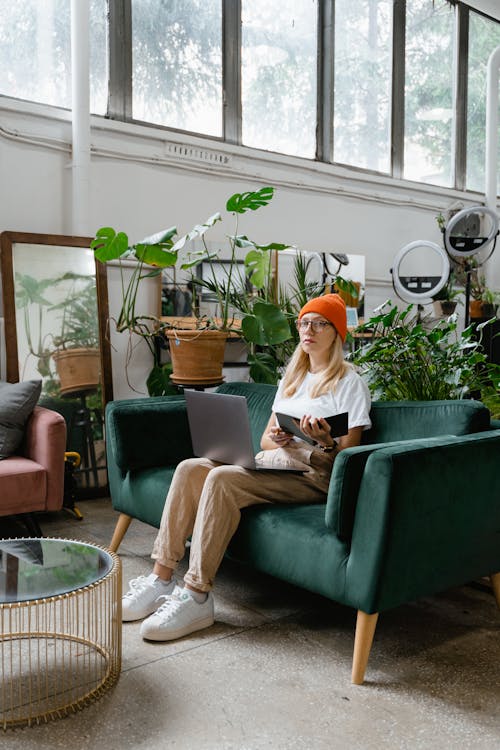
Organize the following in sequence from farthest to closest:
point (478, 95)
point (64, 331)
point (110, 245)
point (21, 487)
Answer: point (478, 95) < point (64, 331) < point (110, 245) < point (21, 487)

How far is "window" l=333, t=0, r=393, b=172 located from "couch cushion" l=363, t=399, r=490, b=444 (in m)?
3.65

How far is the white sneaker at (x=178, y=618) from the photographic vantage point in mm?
2396

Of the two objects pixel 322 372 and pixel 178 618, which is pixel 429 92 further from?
pixel 178 618

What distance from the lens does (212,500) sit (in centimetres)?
251

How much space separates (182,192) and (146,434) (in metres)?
2.17

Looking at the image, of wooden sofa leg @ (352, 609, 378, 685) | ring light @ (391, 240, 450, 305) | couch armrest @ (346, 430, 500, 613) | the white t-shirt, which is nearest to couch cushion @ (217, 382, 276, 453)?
the white t-shirt

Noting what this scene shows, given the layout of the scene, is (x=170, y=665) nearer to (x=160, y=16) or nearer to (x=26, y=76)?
(x=26, y=76)

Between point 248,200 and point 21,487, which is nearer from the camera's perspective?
point 21,487

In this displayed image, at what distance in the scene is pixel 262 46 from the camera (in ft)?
17.6

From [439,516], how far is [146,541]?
1.65 meters

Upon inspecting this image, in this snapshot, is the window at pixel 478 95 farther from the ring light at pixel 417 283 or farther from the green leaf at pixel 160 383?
the green leaf at pixel 160 383

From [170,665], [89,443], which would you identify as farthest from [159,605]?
[89,443]

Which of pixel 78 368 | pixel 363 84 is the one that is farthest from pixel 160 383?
pixel 363 84

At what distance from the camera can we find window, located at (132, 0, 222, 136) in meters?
4.71
